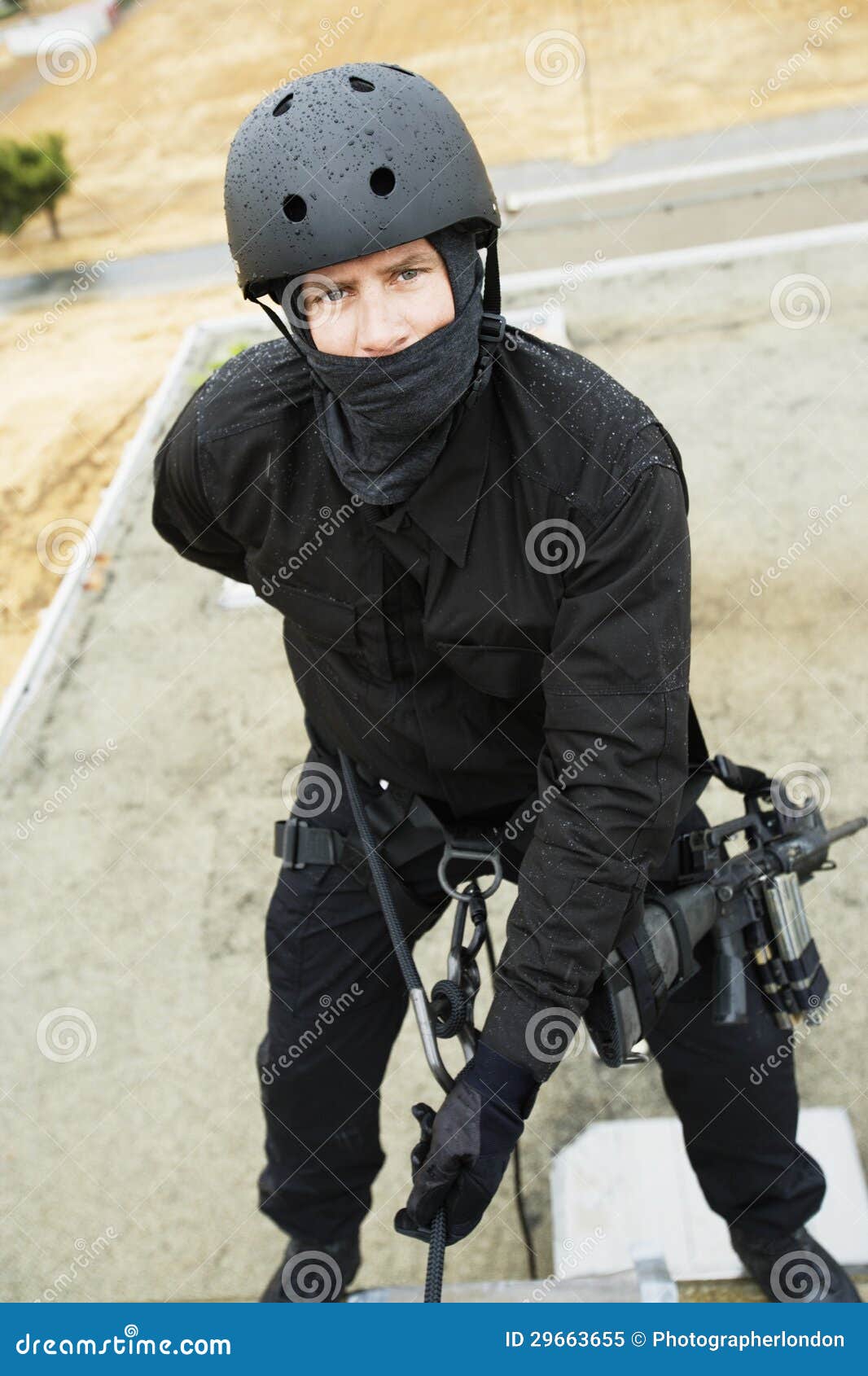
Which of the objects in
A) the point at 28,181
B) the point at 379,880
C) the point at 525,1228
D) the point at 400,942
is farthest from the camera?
the point at 28,181

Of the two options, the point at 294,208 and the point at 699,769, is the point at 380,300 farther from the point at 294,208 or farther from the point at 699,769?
the point at 699,769

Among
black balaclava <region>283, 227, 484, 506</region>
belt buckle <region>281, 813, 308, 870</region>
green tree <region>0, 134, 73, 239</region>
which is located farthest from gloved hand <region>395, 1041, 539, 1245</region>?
green tree <region>0, 134, 73, 239</region>

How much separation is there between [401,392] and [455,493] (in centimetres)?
18

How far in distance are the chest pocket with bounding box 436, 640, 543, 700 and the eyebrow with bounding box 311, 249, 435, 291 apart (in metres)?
0.56

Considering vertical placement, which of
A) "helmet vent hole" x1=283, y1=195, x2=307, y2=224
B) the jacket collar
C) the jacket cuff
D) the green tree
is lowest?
the green tree

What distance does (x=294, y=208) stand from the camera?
1.86 metres

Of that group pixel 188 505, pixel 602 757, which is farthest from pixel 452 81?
pixel 602 757

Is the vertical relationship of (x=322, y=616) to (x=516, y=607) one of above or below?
below

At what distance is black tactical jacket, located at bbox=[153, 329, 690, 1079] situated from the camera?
72.0 inches

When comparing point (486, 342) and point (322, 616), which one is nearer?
point (486, 342)

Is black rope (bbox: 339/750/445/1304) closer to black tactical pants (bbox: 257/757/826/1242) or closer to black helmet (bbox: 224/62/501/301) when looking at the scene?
black tactical pants (bbox: 257/757/826/1242)

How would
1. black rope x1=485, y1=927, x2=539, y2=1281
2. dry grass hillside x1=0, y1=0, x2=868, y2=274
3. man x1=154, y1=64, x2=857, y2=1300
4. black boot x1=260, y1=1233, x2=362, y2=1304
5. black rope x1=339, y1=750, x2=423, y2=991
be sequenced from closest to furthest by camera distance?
1. man x1=154, y1=64, x2=857, y2=1300
2. black rope x1=339, y1=750, x2=423, y2=991
3. black boot x1=260, y1=1233, x2=362, y2=1304
4. black rope x1=485, y1=927, x2=539, y2=1281
5. dry grass hillside x1=0, y1=0, x2=868, y2=274

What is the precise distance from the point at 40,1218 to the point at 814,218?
6760 millimetres

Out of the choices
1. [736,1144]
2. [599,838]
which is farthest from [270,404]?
[736,1144]
